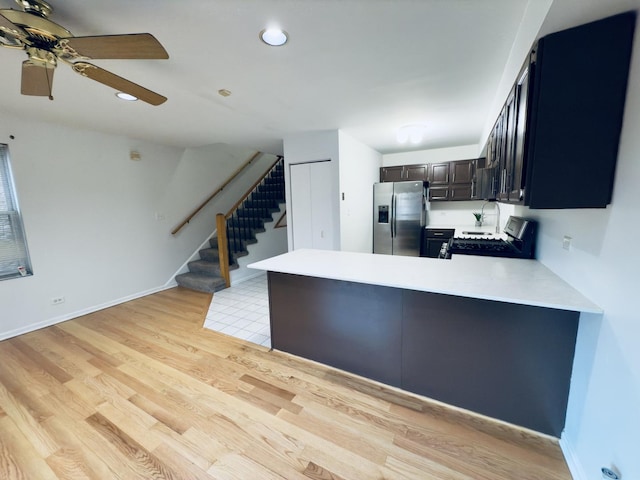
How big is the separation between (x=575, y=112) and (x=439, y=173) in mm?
4207

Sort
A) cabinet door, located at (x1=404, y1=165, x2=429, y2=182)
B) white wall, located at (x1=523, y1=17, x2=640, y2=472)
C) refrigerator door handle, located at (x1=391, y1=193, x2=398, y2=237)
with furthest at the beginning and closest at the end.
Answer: cabinet door, located at (x1=404, y1=165, x2=429, y2=182) → refrigerator door handle, located at (x1=391, y1=193, x2=398, y2=237) → white wall, located at (x1=523, y1=17, x2=640, y2=472)

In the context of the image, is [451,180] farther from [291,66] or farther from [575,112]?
[575,112]

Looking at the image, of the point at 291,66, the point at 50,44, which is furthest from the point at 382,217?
the point at 50,44

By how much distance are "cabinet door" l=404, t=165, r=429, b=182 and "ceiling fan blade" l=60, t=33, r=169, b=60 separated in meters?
4.69

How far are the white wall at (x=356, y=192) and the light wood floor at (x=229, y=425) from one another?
96.2 inches

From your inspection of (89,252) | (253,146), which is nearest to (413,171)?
(253,146)

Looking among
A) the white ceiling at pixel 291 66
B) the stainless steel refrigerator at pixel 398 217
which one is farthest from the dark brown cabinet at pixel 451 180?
the white ceiling at pixel 291 66

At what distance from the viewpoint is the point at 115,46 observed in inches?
56.2

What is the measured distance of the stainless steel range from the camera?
7.02 feet

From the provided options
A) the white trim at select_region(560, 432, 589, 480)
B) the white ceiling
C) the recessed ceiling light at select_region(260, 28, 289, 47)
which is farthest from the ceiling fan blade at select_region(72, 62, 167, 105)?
the white trim at select_region(560, 432, 589, 480)

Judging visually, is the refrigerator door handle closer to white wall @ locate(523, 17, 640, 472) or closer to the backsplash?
the backsplash

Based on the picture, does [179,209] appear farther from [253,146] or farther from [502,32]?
[502,32]

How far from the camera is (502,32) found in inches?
66.9

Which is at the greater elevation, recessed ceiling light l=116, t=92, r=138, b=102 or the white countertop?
recessed ceiling light l=116, t=92, r=138, b=102
